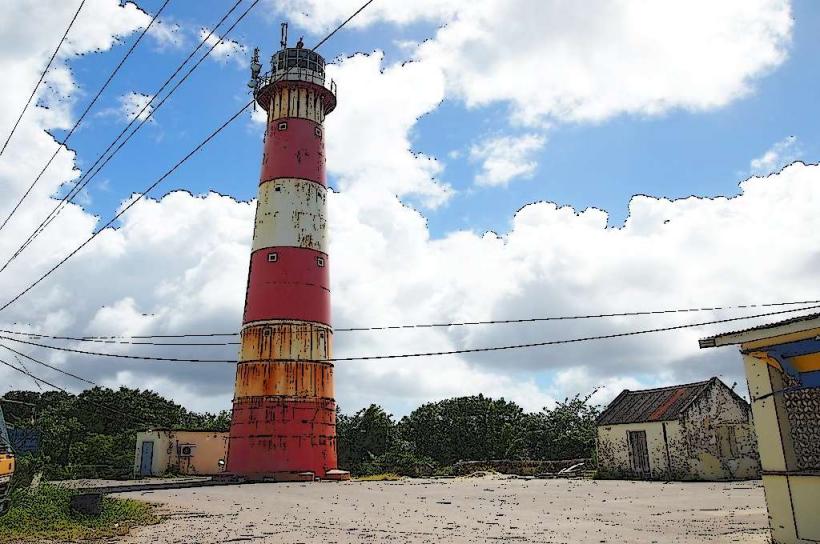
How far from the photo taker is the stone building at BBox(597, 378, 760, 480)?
2681 cm

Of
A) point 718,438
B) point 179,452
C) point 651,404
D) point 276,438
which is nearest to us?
point 276,438

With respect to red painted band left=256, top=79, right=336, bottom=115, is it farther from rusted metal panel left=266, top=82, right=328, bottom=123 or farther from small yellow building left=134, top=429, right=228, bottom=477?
small yellow building left=134, top=429, right=228, bottom=477

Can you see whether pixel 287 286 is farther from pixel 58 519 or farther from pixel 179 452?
pixel 58 519

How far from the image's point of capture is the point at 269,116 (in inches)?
1204

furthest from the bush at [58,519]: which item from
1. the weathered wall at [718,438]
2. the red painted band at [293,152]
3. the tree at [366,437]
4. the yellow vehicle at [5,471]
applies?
the tree at [366,437]

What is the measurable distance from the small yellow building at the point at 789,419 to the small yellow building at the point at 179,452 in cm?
2709

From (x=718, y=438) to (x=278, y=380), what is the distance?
18156 mm

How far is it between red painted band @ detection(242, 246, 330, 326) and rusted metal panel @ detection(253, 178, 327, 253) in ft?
1.44

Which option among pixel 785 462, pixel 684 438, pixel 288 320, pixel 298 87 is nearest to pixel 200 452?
pixel 288 320

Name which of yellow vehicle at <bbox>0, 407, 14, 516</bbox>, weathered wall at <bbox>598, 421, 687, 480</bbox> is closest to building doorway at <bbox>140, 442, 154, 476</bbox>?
yellow vehicle at <bbox>0, 407, 14, 516</bbox>

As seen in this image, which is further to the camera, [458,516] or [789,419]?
[458,516]

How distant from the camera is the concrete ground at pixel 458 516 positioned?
10.7m

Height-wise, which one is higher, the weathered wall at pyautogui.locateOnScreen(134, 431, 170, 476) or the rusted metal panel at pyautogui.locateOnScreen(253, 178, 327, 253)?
the rusted metal panel at pyautogui.locateOnScreen(253, 178, 327, 253)

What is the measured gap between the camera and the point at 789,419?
→ 30.4ft
